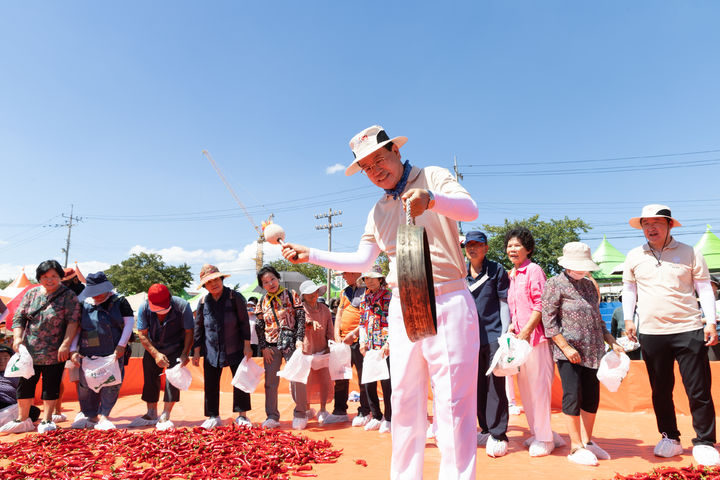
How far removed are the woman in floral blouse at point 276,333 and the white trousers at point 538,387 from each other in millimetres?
2846

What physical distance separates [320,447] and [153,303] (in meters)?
2.94

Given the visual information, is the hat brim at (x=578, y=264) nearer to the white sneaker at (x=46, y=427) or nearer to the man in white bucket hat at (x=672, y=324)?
the man in white bucket hat at (x=672, y=324)

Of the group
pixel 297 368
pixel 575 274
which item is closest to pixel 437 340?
pixel 575 274

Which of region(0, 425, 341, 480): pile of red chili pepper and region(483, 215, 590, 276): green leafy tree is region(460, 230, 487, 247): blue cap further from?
region(483, 215, 590, 276): green leafy tree

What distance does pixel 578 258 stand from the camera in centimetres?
417

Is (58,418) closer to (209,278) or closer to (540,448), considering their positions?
(209,278)

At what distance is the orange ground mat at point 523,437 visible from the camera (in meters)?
3.78

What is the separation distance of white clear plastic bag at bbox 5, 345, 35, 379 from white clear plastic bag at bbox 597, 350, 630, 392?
6.36 m

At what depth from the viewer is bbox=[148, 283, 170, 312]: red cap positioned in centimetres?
579

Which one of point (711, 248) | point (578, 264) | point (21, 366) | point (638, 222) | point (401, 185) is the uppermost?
point (711, 248)

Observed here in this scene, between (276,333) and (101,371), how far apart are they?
7.28ft

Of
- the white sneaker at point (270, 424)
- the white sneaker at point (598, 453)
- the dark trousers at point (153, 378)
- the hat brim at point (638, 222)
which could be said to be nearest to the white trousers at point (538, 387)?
the white sneaker at point (598, 453)

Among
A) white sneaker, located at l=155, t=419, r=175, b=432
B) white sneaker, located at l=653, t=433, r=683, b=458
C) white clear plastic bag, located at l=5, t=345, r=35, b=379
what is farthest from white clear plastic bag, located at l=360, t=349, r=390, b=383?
white clear plastic bag, located at l=5, t=345, r=35, b=379

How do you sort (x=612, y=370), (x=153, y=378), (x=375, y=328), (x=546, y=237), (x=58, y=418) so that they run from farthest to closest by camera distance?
(x=546, y=237), (x=58, y=418), (x=153, y=378), (x=375, y=328), (x=612, y=370)
